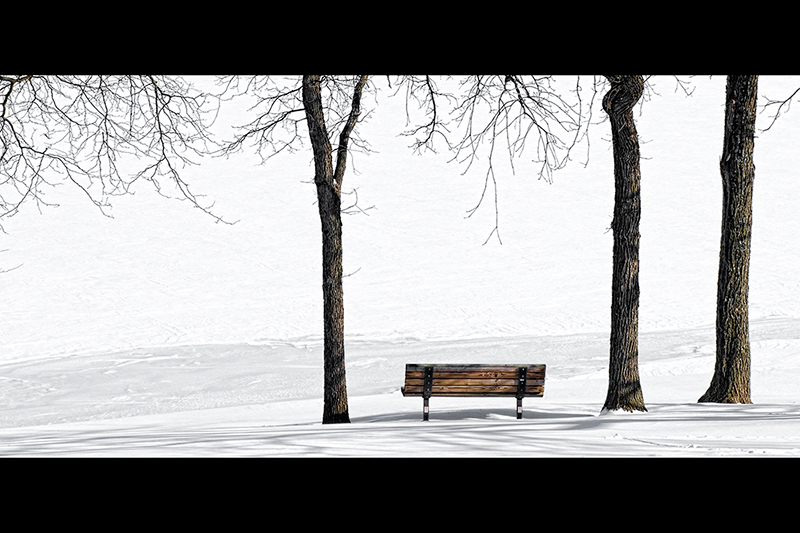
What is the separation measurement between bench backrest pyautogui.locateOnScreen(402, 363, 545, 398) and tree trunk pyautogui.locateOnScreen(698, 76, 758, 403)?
2.65m

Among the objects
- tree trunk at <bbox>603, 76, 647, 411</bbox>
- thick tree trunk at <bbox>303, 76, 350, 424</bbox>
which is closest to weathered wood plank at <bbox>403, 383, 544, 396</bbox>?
tree trunk at <bbox>603, 76, 647, 411</bbox>

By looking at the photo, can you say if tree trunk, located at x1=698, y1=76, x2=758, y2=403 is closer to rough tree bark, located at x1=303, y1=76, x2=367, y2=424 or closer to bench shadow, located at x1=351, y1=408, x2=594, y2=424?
bench shadow, located at x1=351, y1=408, x2=594, y2=424

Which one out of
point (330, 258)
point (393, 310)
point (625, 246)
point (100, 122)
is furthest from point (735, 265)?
point (393, 310)

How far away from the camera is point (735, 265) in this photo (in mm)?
11516

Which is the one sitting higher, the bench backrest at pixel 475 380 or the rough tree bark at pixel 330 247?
the rough tree bark at pixel 330 247

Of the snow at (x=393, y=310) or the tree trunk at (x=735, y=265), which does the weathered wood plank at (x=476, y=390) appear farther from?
the tree trunk at (x=735, y=265)

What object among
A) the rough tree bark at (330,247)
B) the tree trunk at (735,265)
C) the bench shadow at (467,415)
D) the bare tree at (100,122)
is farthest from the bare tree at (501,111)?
the bare tree at (100,122)

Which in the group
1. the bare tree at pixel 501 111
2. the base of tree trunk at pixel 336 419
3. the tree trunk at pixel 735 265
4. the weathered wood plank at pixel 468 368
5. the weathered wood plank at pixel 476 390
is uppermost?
the bare tree at pixel 501 111

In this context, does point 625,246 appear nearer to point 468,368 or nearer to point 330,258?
point 468,368

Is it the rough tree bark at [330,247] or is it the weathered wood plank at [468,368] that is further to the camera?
the rough tree bark at [330,247]

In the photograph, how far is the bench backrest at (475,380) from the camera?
1072 centimetres
